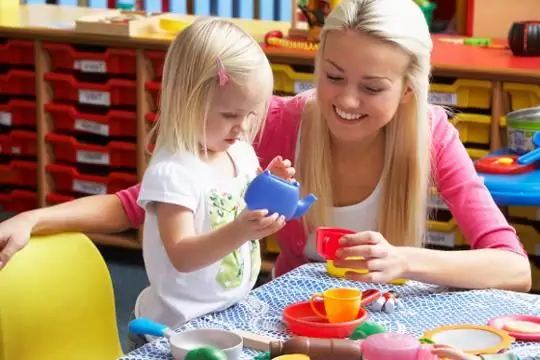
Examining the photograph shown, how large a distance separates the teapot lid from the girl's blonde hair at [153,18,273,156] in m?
0.40

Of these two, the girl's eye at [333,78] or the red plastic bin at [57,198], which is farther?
the red plastic bin at [57,198]

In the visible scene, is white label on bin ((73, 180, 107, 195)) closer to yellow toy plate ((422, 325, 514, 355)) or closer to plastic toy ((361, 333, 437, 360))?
yellow toy plate ((422, 325, 514, 355))

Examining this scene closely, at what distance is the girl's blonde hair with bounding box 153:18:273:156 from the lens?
4.64 feet

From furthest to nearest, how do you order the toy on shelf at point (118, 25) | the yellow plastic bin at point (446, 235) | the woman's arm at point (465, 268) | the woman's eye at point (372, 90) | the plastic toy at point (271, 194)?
the toy on shelf at point (118, 25)
the yellow plastic bin at point (446, 235)
the woman's eye at point (372, 90)
the woman's arm at point (465, 268)
the plastic toy at point (271, 194)

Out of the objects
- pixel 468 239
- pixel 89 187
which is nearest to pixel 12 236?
pixel 468 239

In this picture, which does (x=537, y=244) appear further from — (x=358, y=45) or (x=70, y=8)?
(x=70, y=8)

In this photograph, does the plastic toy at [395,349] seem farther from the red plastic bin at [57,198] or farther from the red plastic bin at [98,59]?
the red plastic bin at [57,198]

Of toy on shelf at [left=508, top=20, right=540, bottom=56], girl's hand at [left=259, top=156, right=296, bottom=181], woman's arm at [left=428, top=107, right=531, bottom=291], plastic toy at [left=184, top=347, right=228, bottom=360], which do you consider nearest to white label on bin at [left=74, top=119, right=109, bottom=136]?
toy on shelf at [left=508, top=20, right=540, bottom=56]

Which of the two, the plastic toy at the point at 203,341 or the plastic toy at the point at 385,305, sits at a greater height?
the plastic toy at the point at 203,341

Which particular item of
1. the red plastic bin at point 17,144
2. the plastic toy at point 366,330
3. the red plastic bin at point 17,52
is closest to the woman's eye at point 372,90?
the plastic toy at point 366,330

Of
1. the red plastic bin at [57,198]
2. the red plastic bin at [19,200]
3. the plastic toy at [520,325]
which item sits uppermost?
the plastic toy at [520,325]

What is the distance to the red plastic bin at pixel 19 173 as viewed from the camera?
141 inches

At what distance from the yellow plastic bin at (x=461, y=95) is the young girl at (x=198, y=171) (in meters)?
1.40

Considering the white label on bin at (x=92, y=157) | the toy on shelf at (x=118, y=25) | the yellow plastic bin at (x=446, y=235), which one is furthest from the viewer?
the white label on bin at (x=92, y=157)
